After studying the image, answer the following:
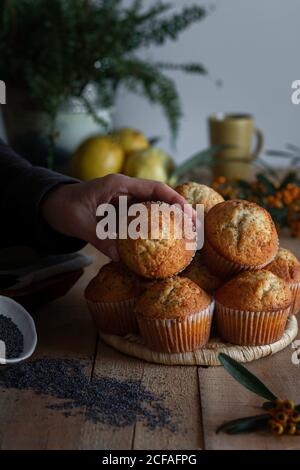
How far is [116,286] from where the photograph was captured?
1.10 metres

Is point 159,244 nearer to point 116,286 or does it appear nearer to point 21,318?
point 116,286

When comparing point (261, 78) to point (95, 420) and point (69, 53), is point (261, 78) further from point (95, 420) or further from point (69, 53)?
point (95, 420)

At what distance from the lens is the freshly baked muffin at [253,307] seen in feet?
3.39

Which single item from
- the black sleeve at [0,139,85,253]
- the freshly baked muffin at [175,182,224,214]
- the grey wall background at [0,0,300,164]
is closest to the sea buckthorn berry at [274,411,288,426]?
the freshly baked muffin at [175,182,224,214]

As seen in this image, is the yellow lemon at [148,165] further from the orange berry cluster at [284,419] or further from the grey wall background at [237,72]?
the orange berry cluster at [284,419]

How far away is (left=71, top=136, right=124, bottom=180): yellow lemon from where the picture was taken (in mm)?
2092

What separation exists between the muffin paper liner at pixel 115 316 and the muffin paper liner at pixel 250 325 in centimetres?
15

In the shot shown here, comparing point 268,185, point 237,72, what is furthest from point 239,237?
point 237,72

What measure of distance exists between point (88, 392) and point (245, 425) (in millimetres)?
252

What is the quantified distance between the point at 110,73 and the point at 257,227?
4.20 feet

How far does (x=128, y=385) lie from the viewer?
991 mm

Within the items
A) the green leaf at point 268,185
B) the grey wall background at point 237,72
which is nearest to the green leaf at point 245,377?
the green leaf at point 268,185

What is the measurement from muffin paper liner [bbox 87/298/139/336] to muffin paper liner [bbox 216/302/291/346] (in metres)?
0.15
